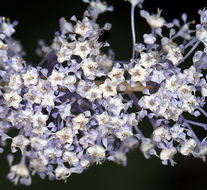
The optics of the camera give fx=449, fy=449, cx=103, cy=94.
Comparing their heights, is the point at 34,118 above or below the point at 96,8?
below

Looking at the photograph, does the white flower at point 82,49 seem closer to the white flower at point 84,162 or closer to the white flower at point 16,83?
the white flower at point 16,83

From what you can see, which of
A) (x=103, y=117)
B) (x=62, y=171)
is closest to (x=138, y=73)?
(x=103, y=117)

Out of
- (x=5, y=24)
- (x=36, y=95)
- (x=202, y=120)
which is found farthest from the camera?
(x=202, y=120)

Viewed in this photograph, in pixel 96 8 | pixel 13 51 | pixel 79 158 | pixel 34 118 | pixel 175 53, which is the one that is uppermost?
pixel 96 8

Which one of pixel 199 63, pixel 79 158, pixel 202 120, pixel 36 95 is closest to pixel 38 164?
pixel 79 158

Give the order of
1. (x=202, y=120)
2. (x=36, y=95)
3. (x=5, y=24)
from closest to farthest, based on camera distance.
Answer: (x=36, y=95) → (x=5, y=24) → (x=202, y=120)

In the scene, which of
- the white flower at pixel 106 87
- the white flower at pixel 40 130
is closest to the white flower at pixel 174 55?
the white flower at pixel 106 87

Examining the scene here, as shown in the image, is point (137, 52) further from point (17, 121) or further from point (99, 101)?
point (17, 121)
